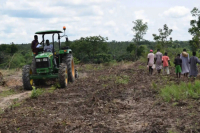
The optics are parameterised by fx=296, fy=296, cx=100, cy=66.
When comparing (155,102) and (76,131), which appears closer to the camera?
(76,131)

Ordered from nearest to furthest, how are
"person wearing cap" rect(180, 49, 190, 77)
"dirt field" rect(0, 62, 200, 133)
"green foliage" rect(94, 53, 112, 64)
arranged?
"dirt field" rect(0, 62, 200, 133) < "person wearing cap" rect(180, 49, 190, 77) < "green foliage" rect(94, 53, 112, 64)

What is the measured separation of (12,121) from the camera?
6.79 meters

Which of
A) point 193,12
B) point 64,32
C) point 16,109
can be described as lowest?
point 16,109

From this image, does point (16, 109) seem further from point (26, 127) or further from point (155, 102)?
point (155, 102)

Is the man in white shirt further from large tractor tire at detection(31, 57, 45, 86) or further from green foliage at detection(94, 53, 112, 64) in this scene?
green foliage at detection(94, 53, 112, 64)

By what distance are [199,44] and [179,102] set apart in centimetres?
3025

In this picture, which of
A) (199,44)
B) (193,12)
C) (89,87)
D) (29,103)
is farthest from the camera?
(193,12)

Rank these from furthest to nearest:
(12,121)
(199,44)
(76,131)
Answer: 1. (199,44)
2. (12,121)
3. (76,131)

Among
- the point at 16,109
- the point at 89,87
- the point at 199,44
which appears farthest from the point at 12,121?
the point at 199,44

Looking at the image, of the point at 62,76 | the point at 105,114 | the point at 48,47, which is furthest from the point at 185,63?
the point at 105,114

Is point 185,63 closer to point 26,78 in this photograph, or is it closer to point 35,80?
point 35,80

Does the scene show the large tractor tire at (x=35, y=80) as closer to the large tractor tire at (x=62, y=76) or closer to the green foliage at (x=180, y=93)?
the large tractor tire at (x=62, y=76)

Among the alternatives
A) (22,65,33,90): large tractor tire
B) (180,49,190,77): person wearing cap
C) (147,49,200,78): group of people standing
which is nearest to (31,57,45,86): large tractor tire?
(22,65,33,90): large tractor tire

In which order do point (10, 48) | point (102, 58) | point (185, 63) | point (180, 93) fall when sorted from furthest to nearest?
point (10, 48) < point (102, 58) < point (185, 63) < point (180, 93)
